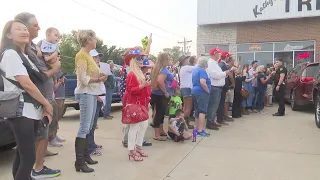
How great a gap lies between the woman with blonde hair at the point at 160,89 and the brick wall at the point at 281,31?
13.4m

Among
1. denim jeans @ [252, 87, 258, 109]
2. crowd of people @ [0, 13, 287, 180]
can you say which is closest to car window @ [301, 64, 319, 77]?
crowd of people @ [0, 13, 287, 180]

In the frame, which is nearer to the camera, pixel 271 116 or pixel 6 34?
pixel 6 34

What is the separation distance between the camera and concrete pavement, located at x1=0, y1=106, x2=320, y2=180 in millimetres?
4168

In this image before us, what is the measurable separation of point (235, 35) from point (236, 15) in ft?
3.72

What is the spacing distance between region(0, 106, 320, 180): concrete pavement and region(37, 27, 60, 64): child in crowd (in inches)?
60.1

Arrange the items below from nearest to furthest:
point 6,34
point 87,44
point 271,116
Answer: point 6,34
point 87,44
point 271,116

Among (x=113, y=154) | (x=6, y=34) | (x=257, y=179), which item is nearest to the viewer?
(x=6, y=34)

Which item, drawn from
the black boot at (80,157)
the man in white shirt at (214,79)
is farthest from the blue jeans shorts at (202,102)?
the black boot at (80,157)

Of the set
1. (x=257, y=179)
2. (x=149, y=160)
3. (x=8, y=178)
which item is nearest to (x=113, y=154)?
(x=149, y=160)

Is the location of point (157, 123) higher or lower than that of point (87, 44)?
lower

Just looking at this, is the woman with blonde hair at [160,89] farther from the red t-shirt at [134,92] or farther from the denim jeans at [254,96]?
the denim jeans at [254,96]

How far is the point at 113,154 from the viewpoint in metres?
5.18

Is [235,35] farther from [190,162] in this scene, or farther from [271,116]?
[190,162]

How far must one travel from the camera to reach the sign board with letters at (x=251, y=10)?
1675 centimetres
